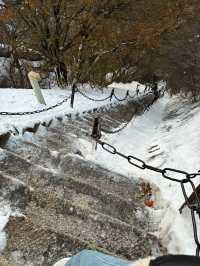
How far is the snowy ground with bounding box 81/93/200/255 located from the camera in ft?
17.1

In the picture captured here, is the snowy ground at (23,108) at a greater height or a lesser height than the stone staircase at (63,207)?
lesser

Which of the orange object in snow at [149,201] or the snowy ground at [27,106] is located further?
the snowy ground at [27,106]

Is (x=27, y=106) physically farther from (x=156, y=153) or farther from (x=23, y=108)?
(x=156, y=153)

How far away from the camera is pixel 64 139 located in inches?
348

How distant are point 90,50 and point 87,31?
3.87ft

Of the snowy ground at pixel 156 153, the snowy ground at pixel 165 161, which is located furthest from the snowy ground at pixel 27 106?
the snowy ground at pixel 165 161

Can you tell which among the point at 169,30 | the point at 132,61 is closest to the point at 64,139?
the point at 169,30

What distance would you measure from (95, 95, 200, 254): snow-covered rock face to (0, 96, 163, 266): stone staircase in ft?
0.98

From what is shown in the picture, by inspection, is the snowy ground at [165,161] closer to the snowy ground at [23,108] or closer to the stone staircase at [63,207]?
the stone staircase at [63,207]

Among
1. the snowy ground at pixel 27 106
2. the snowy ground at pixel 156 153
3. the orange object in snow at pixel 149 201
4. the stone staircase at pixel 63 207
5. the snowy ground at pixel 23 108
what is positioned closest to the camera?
the stone staircase at pixel 63 207

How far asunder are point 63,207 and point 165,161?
4.88 m

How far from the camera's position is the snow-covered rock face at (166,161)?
520 centimetres

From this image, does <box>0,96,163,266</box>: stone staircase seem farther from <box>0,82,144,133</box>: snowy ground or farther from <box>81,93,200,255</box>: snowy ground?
<box>0,82,144,133</box>: snowy ground

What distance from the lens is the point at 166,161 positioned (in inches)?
385
